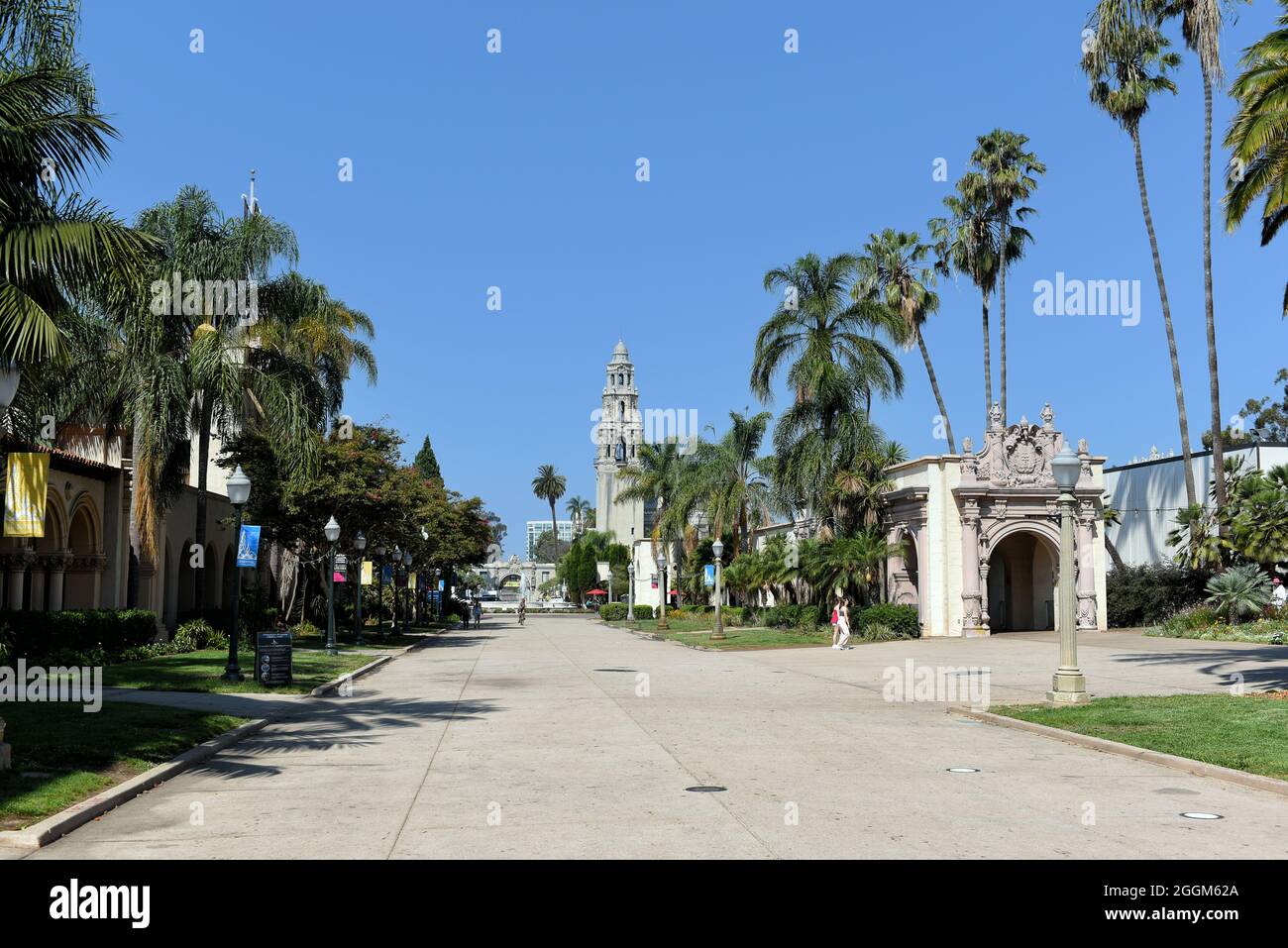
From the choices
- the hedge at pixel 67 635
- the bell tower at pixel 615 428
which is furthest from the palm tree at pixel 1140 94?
the bell tower at pixel 615 428

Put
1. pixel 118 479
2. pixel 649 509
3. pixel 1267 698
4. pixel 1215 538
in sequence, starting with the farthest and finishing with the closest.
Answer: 1. pixel 649 509
2. pixel 118 479
3. pixel 1215 538
4. pixel 1267 698

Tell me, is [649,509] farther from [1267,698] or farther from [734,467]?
[1267,698]

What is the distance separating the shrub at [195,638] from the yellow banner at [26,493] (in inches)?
380

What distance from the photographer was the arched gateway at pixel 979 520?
41500 millimetres

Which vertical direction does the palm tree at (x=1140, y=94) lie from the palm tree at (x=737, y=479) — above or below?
above

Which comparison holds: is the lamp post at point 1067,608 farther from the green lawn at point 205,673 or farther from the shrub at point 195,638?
the shrub at point 195,638

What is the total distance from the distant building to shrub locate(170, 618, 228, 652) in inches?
1397

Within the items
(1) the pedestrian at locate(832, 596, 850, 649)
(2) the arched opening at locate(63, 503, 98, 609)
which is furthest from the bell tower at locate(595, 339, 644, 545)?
(2) the arched opening at locate(63, 503, 98, 609)

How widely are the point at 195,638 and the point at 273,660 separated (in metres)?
11.1

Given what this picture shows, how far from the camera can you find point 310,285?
3231 centimetres

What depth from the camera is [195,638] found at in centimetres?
3097
